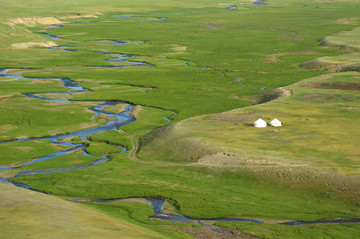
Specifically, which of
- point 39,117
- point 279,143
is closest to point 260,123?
point 279,143

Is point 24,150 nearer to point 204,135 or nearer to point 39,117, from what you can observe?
point 39,117

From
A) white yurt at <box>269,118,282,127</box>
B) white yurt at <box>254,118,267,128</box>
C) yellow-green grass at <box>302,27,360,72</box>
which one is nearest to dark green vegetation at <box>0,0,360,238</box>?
yellow-green grass at <box>302,27,360,72</box>

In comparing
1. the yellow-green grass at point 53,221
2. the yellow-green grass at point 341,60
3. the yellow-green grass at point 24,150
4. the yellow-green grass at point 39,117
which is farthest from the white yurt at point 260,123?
the yellow-green grass at point 341,60

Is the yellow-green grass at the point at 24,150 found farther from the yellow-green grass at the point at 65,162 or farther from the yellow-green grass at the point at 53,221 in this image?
the yellow-green grass at the point at 53,221

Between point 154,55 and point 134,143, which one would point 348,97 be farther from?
point 154,55

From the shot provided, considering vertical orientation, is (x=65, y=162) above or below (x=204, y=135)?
below
